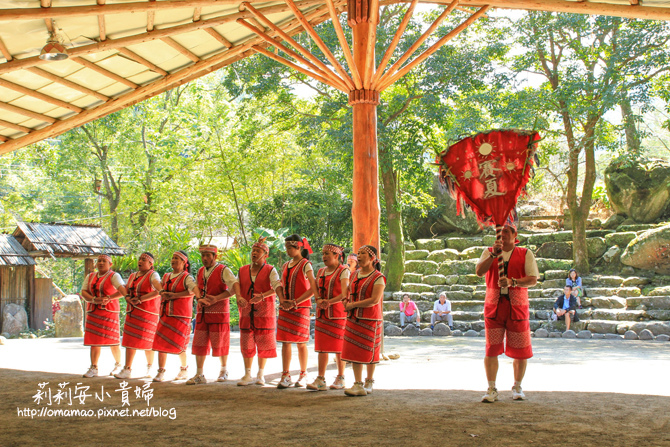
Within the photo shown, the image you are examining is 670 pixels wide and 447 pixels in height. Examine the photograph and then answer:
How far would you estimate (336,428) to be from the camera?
385 cm

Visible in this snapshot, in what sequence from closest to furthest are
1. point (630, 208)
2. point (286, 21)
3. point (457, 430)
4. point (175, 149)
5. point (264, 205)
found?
1. point (457, 430)
2. point (286, 21)
3. point (630, 208)
4. point (264, 205)
5. point (175, 149)

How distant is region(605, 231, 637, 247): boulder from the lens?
14879 millimetres

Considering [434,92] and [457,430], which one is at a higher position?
[434,92]

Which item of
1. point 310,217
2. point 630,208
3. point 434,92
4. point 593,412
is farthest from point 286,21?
point 630,208

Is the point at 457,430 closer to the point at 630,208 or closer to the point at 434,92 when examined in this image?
the point at 434,92

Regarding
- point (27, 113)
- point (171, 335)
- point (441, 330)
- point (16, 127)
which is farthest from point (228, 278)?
point (441, 330)

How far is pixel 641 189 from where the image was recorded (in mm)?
16062

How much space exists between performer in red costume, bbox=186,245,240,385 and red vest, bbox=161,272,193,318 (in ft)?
0.55

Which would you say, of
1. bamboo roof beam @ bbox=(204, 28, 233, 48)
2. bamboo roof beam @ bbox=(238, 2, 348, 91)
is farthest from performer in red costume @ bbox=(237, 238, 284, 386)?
bamboo roof beam @ bbox=(204, 28, 233, 48)

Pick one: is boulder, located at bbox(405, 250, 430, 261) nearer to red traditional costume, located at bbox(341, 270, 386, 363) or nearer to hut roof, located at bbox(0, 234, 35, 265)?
hut roof, located at bbox(0, 234, 35, 265)

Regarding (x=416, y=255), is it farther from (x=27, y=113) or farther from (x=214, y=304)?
(x=214, y=304)

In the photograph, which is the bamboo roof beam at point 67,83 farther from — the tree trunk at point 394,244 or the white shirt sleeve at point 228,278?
the tree trunk at point 394,244

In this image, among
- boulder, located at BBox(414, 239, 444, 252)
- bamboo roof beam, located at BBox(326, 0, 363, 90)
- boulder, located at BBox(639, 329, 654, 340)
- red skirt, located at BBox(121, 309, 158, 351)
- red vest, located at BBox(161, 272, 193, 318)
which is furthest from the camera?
boulder, located at BBox(414, 239, 444, 252)

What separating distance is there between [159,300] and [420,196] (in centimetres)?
1128
